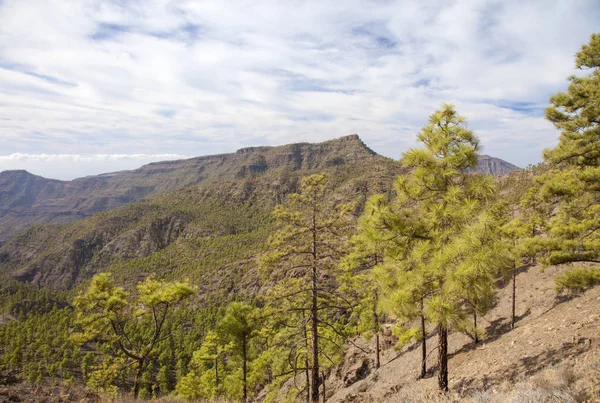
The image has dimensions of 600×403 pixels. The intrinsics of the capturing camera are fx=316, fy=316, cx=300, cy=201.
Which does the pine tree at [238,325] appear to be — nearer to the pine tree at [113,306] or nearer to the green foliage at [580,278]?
the pine tree at [113,306]

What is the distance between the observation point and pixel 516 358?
39.0 ft

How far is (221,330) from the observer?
17922 millimetres

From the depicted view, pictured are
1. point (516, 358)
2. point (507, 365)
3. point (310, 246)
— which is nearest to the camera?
point (310, 246)

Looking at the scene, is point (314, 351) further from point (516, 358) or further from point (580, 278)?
point (580, 278)

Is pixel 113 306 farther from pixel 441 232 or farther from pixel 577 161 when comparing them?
pixel 577 161

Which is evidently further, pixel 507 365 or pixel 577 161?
pixel 507 365

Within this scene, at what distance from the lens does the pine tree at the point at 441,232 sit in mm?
7215

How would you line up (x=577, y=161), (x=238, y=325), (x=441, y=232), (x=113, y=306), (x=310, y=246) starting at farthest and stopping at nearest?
(x=238, y=325), (x=113, y=306), (x=310, y=246), (x=577, y=161), (x=441, y=232)

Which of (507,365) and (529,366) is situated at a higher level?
(529,366)

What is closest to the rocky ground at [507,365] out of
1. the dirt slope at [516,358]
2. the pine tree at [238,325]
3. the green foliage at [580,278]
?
the dirt slope at [516,358]

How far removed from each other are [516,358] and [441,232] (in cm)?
777


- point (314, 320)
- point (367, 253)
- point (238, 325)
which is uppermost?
point (367, 253)

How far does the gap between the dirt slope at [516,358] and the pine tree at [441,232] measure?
1.86m

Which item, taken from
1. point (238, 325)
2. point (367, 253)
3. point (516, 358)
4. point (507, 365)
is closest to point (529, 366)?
point (507, 365)
